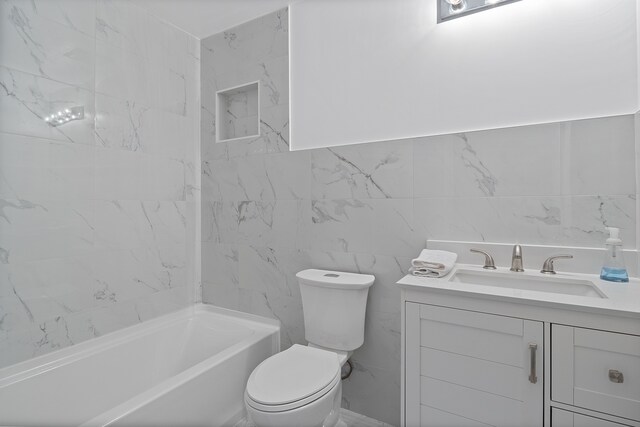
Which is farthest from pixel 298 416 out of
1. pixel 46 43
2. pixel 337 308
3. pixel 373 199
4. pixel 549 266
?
pixel 46 43

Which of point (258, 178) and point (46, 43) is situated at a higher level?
point (46, 43)

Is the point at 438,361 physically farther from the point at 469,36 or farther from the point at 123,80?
the point at 123,80

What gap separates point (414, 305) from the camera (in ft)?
4.00

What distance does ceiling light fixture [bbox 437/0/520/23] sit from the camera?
4.96 ft

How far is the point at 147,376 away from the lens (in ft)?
Result: 6.22

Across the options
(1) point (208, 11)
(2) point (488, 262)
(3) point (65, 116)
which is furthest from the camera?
(1) point (208, 11)

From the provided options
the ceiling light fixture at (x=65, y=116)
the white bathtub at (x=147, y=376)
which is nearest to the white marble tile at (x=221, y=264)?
the white bathtub at (x=147, y=376)

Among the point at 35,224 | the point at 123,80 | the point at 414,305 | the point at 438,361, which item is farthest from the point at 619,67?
the point at 35,224

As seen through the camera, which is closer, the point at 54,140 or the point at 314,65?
the point at 54,140

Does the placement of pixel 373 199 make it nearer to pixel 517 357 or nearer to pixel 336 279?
pixel 336 279

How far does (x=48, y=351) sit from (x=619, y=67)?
2.98 metres

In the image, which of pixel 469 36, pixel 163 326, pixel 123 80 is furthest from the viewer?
pixel 163 326

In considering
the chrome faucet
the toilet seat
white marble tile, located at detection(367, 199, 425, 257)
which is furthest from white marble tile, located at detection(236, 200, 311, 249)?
the chrome faucet

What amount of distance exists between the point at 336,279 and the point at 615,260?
117cm
